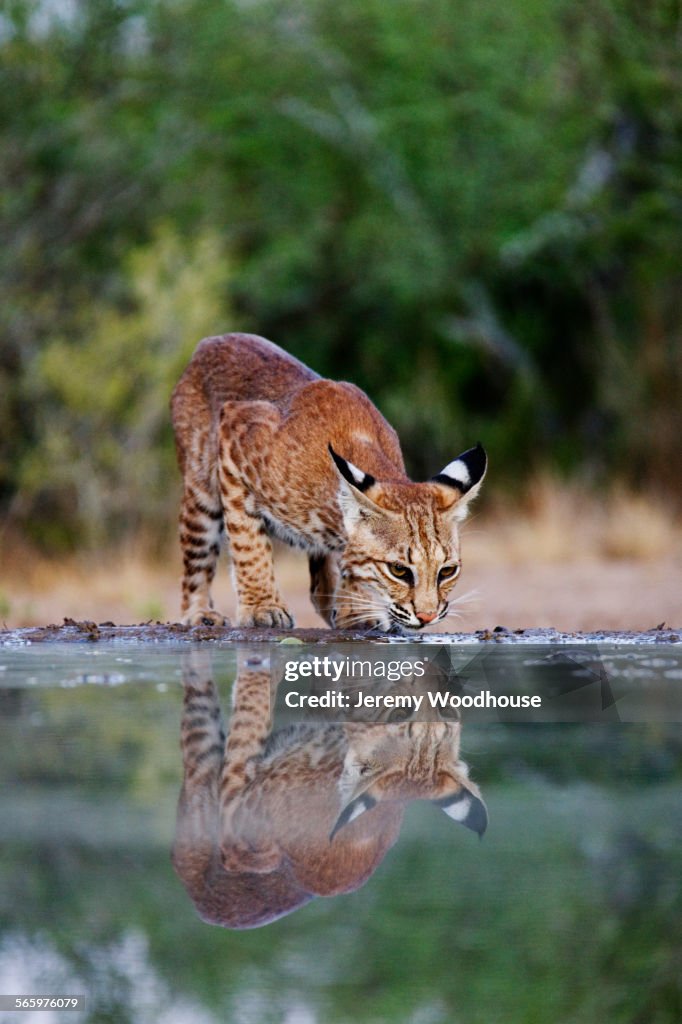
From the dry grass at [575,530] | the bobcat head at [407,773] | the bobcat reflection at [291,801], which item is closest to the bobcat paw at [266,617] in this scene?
the bobcat reflection at [291,801]

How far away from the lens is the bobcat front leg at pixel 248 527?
8273 mm

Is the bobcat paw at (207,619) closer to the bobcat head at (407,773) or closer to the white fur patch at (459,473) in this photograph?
the white fur patch at (459,473)

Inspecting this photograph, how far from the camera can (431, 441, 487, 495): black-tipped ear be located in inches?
293

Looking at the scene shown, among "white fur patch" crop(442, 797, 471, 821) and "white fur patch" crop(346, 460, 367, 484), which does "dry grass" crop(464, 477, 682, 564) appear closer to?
"white fur patch" crop(346, 460, 367, 484)

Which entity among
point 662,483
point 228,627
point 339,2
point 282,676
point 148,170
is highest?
point 339,2

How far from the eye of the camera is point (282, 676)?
7.02m

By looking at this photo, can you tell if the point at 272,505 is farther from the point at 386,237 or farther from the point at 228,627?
the point at 386,237

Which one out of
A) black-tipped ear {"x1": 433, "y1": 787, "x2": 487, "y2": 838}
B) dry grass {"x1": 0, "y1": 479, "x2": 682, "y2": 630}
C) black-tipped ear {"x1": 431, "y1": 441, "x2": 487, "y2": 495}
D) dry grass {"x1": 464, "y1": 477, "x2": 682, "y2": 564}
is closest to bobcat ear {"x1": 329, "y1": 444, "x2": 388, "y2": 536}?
black-tipped ear {"x1": 431, "y1": 441, "x2": 487, "y2": 495}

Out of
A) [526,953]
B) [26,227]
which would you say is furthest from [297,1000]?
[26,227]

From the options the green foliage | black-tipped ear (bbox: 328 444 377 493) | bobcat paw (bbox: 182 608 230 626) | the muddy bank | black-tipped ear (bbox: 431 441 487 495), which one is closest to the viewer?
black-tipped ear (bbox: 328 444 377 493)

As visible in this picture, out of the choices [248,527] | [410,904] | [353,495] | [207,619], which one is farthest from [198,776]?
[207,619]

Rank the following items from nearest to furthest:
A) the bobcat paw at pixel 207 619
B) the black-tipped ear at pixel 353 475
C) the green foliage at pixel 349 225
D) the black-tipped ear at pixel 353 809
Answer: the black-tipped ear at pixel 353 809 < the black-tipped ear at pixel 353 475 < the bobcat paw at pixel 207 619 < the green foliage at pixel 349 225

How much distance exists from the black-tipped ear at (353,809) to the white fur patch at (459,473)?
9.23 feet

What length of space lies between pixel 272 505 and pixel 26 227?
49.2 ft
